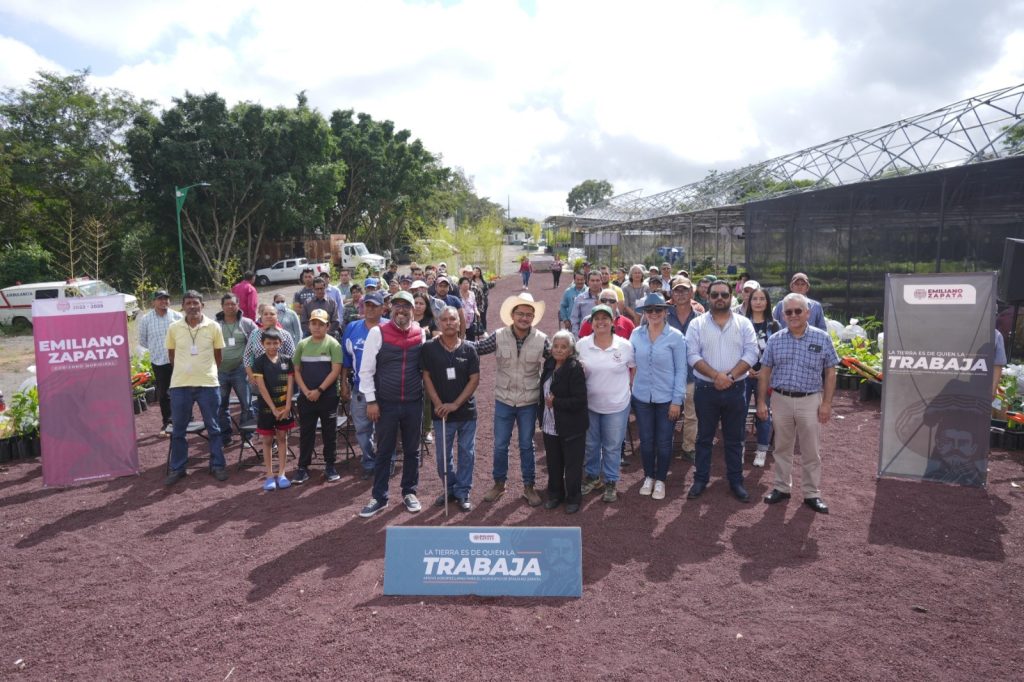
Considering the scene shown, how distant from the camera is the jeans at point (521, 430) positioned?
5215 millimetres

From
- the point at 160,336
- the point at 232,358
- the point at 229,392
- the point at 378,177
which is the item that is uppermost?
the point at 378,177

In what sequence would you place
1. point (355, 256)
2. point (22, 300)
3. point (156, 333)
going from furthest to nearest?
point (355, 256) → point (22, 300) → point (156, 333)

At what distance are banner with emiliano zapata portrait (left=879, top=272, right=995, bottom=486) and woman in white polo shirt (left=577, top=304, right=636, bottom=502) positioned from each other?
8.01ft

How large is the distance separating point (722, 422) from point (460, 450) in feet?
7.18

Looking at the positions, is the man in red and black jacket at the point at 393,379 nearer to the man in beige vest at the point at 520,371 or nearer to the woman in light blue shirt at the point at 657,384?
the man in beige vest at the point at 520,371

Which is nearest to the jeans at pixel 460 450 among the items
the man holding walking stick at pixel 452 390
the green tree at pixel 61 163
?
the man holding walking stick at pixel 452 390

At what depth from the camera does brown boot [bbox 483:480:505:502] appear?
544cm

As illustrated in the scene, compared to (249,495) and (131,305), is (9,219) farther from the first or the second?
(249,495)

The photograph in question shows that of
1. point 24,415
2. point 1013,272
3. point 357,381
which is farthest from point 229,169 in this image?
point 1013,272

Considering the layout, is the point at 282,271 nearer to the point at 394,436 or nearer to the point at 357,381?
the point at 357,381

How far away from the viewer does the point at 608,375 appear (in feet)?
17.0

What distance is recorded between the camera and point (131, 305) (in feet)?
65.6

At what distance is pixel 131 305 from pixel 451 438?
18676 millimetres

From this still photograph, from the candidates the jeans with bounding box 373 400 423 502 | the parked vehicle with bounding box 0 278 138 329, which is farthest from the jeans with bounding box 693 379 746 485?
the parked vehicle with bounding box 0 278 138 329
